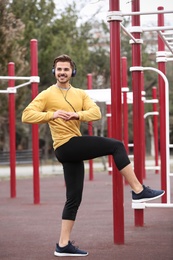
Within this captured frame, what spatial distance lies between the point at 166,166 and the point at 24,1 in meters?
22.7

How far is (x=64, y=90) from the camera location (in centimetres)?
614

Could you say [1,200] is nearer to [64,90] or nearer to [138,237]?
[138,237]

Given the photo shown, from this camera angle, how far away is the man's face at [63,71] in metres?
6.11

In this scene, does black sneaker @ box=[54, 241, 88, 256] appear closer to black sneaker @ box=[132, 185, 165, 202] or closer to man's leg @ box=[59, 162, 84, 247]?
man's leg @ box=[59, 162, 84, 247]

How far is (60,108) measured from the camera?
6.05 metres

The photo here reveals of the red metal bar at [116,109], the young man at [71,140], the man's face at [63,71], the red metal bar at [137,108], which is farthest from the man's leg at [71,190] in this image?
the red metal bar at [137,108]

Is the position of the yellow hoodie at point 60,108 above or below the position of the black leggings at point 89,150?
above

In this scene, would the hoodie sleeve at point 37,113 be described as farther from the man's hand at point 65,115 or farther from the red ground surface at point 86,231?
the red ground surface at point 86,231

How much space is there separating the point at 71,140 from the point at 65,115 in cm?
28

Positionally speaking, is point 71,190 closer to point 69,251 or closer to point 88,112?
point 69,251

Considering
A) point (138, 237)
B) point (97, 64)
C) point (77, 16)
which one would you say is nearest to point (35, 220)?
point (138, 237)

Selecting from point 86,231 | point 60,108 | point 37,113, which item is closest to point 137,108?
point 86,231

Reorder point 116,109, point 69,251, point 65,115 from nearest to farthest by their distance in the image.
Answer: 1. point 65,115
2. point 69,251
3. point 116,109

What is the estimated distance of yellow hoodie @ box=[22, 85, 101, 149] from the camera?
597cm
